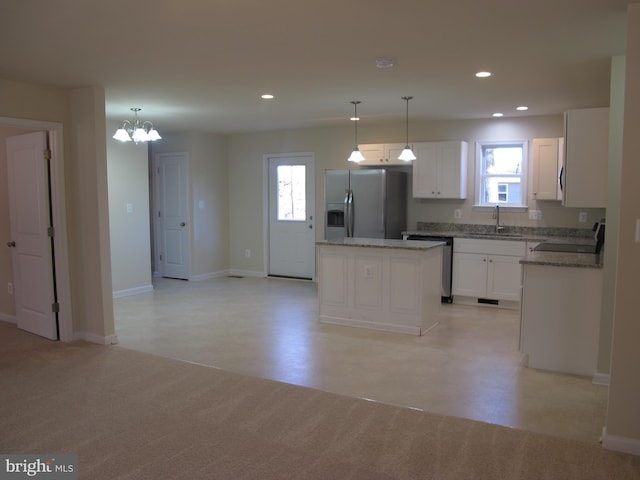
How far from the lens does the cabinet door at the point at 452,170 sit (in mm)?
6660

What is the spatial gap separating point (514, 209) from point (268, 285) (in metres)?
3.69

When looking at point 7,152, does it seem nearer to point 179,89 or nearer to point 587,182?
point 179,89

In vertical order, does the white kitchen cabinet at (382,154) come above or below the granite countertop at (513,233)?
above

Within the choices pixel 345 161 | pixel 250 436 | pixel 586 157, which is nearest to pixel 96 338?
pixel 250 436

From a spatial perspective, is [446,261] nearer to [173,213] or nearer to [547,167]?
[547,167]

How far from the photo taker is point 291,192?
8.29m

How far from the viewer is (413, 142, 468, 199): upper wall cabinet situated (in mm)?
6684

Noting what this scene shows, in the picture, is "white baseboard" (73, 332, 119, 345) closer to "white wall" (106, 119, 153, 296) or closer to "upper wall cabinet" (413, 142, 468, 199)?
"white wall" (106, 119, 153, 296)

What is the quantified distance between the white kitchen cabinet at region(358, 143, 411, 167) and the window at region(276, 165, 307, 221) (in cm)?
129

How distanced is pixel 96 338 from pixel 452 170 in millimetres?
4648

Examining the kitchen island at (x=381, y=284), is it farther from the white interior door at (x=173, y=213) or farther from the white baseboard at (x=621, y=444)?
the white interior door at (x=173, y=213)

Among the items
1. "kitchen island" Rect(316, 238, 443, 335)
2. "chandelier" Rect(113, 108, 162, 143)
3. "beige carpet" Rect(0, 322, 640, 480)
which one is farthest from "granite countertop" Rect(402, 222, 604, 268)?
"chandelier" Rect(113, 108, 162, 143)

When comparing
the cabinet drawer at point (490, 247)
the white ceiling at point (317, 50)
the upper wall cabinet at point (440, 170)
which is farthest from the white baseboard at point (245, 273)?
the white ceiling at point (317, 50)

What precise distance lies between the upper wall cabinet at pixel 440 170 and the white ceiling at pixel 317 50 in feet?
3.56
